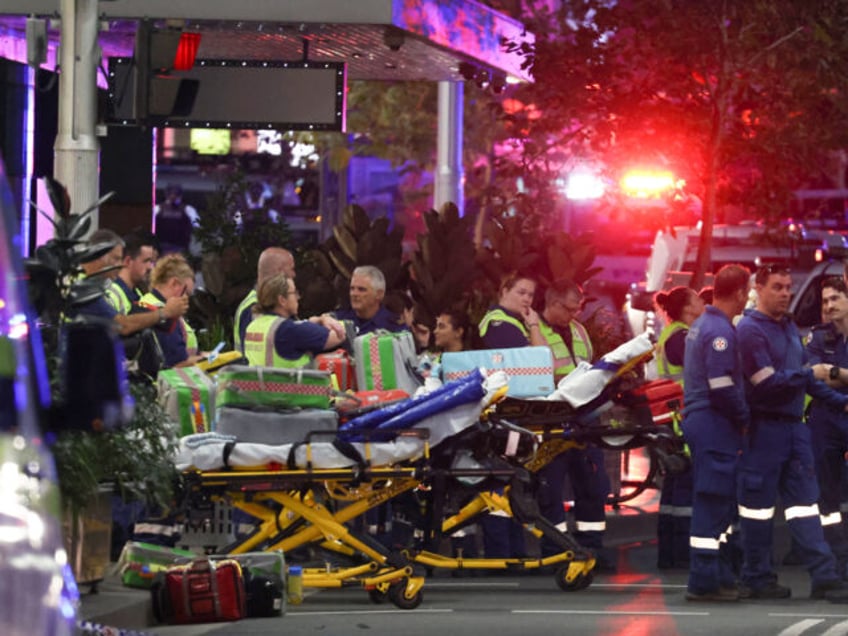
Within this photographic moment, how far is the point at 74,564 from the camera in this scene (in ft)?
34.9

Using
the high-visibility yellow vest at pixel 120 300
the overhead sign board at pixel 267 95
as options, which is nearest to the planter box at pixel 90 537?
the high-visibility yellow vest at pixel 120 300

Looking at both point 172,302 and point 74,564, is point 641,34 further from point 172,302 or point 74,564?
point 74,564

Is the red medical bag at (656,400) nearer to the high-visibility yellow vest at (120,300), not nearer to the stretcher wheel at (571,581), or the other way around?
the stretcher wheel at (571,581)

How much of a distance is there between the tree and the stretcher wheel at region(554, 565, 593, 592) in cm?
969

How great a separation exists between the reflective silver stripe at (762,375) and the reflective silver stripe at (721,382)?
29 cm

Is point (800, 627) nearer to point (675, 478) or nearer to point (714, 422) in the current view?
point (714, 422)

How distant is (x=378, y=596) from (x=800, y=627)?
244cm

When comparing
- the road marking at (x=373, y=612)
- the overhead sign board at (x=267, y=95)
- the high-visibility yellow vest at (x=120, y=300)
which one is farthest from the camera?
the overhead sign board at (x=267, y=95)

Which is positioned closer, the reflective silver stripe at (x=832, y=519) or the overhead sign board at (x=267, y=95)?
the reflective silver stripe at (x=832, y=519)

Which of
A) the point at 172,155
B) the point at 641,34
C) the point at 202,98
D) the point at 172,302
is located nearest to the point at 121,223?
the point at 202,98

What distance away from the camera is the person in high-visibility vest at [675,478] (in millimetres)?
15172

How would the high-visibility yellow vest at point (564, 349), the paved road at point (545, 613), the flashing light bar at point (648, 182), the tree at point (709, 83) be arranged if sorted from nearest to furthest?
1. the paved road at point (545, 613)
2. the high-visibility yellow vest at point (564, 349)
3. the tree at point (709, 83)
4. the flashing light bar at point (648, 182)

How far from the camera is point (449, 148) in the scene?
1045 inches

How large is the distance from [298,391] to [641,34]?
12.1 meters
